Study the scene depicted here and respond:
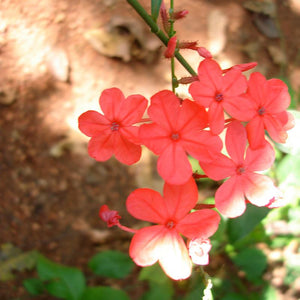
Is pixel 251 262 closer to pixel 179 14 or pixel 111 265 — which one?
pixel 111 265

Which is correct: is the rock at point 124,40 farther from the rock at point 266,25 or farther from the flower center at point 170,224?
the flower center at point 170,224

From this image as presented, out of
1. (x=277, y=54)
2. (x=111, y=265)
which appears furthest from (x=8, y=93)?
(x=277, y=54)

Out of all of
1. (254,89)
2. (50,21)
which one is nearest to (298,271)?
(254,89)

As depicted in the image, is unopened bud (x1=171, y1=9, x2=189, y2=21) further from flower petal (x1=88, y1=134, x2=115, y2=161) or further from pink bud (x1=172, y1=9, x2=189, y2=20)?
flower petal (x1=88, y1=134, x2=115, y2=161)

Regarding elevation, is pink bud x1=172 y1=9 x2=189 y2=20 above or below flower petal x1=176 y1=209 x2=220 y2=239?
above

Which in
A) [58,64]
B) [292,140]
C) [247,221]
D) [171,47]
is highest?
[171,47]

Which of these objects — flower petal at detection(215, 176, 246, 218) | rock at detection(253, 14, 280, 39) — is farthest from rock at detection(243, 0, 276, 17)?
flower petal at detection(215, 176, 246, 218)
